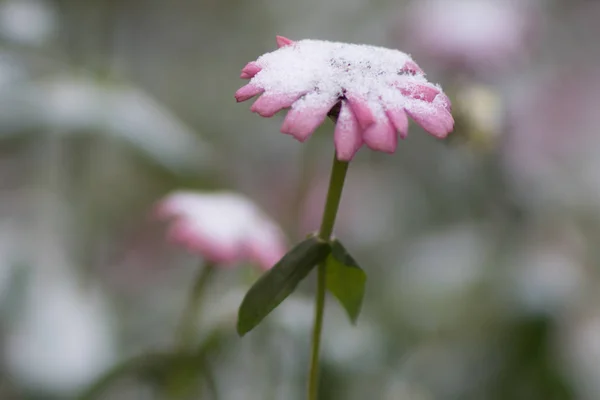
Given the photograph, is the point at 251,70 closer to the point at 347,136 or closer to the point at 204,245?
the point at 347,136

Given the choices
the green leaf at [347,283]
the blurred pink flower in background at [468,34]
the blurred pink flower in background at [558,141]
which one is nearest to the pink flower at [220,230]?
the green leaf at [347,283]

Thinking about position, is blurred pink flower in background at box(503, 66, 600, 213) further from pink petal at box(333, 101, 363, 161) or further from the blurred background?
pink petal at box(333, 101, 363, 161)

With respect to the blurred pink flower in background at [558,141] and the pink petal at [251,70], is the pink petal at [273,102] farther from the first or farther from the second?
the blurred pink flower in background at [558,141]

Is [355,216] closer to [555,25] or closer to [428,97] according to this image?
[428,97]

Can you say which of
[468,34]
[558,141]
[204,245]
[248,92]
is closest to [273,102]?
[248,92]

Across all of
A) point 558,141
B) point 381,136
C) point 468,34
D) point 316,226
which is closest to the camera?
point 381,136

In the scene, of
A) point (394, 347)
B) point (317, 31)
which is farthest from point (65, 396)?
point (317, 31)

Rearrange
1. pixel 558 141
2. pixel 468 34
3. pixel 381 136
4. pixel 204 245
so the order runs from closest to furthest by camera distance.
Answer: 1. pixel 381 136
2. pixel 204 245
3. pixel 468 34
4. pixel 558 141
